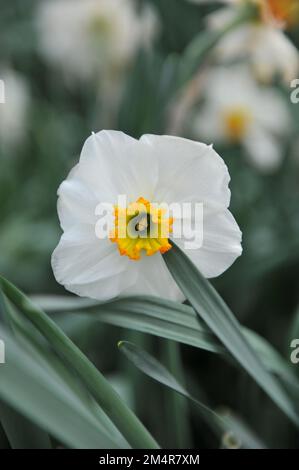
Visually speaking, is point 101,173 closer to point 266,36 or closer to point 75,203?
point 75,203

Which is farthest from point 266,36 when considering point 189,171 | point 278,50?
point 189,171

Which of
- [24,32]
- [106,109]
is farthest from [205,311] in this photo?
[24,32]

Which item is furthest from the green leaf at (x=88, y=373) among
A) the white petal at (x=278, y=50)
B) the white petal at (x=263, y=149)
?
the white petal at (x=263, y=149)

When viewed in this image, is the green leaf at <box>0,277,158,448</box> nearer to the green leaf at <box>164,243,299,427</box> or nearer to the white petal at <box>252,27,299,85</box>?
the green leaf at <box>164,243,299,427</box>

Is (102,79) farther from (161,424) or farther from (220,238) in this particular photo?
(220,238)

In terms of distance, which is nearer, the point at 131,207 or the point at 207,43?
the point at 131,207
